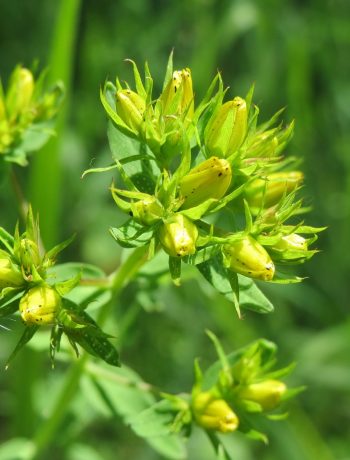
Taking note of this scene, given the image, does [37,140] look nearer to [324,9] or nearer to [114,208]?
[114,208]

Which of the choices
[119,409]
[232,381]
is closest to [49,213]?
[119,409]

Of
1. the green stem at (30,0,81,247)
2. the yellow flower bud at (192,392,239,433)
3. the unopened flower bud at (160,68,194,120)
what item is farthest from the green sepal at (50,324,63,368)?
the green stem at (30,0,81,247)

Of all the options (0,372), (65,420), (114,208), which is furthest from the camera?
(114,208)

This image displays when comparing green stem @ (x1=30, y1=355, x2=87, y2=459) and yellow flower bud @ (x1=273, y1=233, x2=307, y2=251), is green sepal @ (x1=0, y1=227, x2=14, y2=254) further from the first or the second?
yellow flower bud @ (x1=273, y1=233, x2=307, y2=251)

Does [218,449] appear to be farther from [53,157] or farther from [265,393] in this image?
[53,157]

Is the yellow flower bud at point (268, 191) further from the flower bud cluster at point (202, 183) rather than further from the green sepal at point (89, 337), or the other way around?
the green sepal at point (89, 337)

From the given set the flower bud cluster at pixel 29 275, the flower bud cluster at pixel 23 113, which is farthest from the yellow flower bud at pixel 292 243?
the flower bud cluster at pixel 23 113

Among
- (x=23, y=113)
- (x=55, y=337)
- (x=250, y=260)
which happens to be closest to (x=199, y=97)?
(x=23, y=113)
